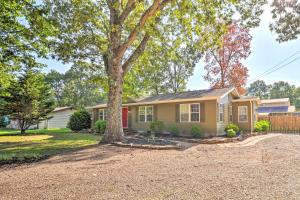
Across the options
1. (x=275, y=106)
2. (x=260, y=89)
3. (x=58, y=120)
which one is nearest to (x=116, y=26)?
(x=58, y=120)

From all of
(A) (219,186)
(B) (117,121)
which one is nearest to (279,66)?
(B) (117,121)

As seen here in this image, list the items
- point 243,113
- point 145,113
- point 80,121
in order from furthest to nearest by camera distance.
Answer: point 80,121, point 145,113, point 243,113

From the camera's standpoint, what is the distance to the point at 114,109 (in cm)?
1184

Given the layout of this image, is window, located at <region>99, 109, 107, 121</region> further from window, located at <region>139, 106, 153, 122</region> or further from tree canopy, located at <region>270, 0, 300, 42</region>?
tree canopy, located at <region>270, 0, 300, 42</region>

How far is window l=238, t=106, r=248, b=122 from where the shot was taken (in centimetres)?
1711

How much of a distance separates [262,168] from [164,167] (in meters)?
2.58

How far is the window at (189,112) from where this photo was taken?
1559cm

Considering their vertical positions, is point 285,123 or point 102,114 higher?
point 102,114

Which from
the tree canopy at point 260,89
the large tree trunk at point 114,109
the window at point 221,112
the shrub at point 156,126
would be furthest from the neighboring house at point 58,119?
the tree canopy at point 260,89

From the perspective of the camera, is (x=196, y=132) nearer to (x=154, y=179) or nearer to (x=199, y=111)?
(x=199, y=111)

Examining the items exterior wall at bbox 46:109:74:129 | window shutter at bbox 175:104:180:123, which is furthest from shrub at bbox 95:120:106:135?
exterior wall at bbox 46:109:74:129

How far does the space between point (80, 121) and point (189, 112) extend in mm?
11383

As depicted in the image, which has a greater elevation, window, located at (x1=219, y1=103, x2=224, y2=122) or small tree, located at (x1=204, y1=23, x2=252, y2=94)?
small tree, located at (x1=204, y1=23, x2=252, y2=94)

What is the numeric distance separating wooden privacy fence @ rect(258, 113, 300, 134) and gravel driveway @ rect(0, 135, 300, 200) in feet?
43.5
